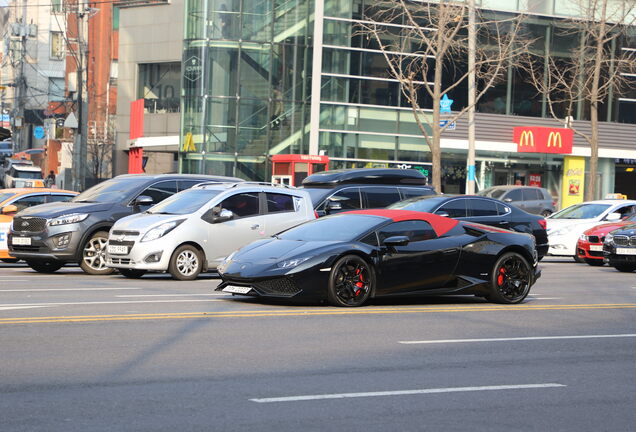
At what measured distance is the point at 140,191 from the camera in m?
19.4

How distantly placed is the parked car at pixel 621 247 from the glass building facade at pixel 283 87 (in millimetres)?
22434

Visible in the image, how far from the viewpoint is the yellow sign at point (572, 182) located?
4831cm

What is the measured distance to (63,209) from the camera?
18.4 meters

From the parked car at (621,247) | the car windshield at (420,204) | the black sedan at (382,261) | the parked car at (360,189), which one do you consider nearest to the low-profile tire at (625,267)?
the parked car at (621,247)

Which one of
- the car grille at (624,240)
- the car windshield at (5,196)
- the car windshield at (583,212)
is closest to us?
the car windshield at (5,196)

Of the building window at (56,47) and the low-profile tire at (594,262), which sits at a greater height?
the building window at (56,47)

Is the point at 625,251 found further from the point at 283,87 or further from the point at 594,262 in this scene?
the point at 283,87

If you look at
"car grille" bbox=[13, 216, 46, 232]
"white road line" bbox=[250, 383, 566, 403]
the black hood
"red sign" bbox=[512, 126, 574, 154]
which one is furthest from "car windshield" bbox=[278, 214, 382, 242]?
"red sign" bbox=[512, 126, 574, 154]

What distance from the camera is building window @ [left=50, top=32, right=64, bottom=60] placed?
385 ft

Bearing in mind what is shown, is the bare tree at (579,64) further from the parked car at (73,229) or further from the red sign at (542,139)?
the parked car at (73,229)

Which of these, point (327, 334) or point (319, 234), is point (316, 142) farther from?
point (327, 334)

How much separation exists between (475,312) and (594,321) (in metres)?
1.51

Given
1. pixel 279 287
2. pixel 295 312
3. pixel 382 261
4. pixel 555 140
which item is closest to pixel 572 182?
pixel 555 140

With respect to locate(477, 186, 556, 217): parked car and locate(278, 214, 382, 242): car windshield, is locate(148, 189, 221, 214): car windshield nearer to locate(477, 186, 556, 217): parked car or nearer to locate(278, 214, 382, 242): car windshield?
locate(278, 214, 382, 242): car windshield
